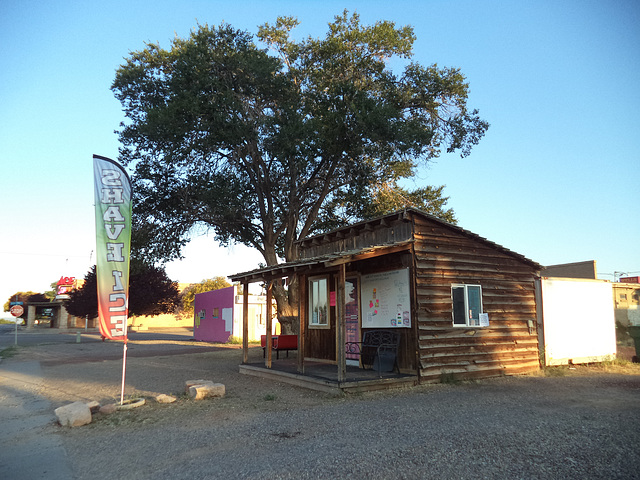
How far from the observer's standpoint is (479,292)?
1202 centimetres

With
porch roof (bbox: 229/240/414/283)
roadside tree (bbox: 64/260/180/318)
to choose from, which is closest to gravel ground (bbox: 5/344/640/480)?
porch roof (bbox: 229/240/414/283)

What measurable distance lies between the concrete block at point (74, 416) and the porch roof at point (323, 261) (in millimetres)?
4716

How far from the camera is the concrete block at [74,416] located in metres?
7.34

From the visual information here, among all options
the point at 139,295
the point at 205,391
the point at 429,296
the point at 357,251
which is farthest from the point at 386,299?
the point at 139,295

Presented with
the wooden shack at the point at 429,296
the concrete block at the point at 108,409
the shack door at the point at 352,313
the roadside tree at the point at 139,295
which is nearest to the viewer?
the concrete block at the point at 108,409

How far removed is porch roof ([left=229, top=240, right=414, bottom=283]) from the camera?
9406 millimetres

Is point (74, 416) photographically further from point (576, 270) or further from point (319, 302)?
point (576, 270)

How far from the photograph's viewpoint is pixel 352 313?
12.7m

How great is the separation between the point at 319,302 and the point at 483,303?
4683mm

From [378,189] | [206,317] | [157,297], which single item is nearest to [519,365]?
[378,189]

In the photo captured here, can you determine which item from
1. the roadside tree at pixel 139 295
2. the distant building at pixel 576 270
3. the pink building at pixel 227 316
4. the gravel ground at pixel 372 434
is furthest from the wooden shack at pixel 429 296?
the roadside tree at pixel 139 295

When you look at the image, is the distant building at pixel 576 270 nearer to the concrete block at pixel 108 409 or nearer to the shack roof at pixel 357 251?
the shack roof at pixel 357 251

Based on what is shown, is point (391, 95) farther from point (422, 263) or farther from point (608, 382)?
point (608, 382)

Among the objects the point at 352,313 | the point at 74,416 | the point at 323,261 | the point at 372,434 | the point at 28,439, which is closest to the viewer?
the point at 372,434
